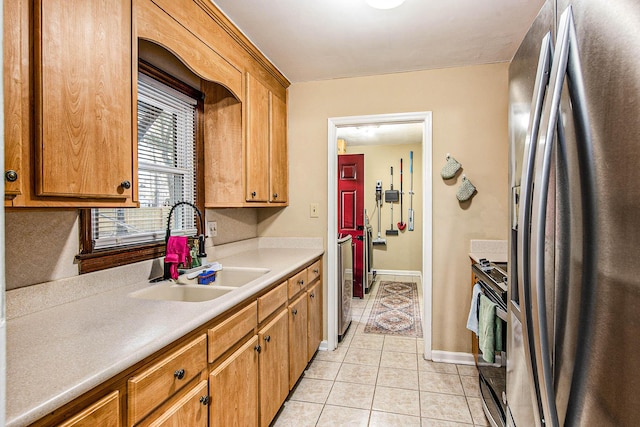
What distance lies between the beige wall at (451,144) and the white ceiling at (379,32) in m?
0.13

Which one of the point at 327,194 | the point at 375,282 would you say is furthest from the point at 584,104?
the point at 375,282

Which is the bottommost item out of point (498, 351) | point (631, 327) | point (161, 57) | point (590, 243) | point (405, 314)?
point (405, 314)

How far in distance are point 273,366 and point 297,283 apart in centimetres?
57

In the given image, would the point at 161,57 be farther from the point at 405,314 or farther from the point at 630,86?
the point at 405,314

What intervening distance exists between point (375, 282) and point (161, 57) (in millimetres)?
Answer: 4679

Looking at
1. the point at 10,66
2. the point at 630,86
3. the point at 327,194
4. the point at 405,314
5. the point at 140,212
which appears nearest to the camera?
the point at 630,86

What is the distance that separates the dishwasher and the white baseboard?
835 millimetres

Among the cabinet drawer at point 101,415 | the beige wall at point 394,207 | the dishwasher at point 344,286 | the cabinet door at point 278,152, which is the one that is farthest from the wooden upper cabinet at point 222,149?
the beige wall at point 394,207

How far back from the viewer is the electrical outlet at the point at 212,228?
2.44 m

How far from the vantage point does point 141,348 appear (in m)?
0.95

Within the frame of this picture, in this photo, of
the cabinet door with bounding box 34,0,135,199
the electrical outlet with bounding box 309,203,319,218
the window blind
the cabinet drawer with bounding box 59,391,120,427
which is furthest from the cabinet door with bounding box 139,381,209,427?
the electrical outlet with bounding box 309,203,319,218

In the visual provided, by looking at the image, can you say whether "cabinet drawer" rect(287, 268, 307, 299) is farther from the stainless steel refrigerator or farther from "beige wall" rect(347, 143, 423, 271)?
"beige wall" rect(347, 143, 423, 271)

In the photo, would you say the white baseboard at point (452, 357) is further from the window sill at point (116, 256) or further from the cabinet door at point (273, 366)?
the window sill at point (116, 256)

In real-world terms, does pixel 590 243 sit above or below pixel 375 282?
above
